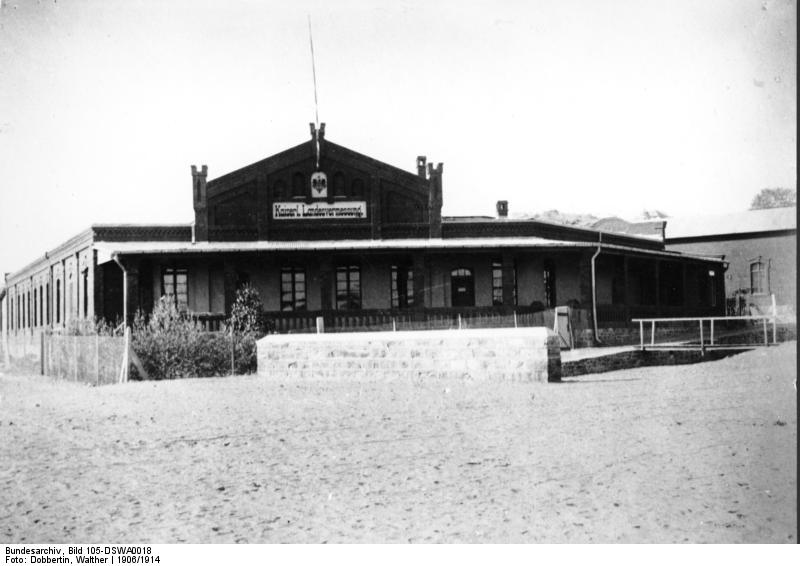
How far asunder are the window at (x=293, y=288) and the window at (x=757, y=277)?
19139 mm

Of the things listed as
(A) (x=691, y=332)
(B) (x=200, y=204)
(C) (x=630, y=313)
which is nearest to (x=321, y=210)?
(B) (x=200, y=204)

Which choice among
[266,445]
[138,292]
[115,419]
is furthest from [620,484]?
[138,292]

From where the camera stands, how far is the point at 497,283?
26531 mm

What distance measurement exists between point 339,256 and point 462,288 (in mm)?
4329

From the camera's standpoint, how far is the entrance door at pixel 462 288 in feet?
86.0

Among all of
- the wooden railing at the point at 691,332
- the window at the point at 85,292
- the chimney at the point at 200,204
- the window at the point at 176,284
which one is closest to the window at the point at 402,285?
the chimney at the point at 200,204

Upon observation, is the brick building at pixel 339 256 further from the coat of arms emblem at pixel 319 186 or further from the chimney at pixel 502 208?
the chimney at pixel 502 208

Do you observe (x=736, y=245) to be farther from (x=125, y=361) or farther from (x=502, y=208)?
(x=125, y=361)

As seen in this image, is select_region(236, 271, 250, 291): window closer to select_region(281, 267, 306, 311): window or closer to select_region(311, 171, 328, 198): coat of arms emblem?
select_region(281, 267, 306, 311): window

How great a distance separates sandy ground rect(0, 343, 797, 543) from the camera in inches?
222

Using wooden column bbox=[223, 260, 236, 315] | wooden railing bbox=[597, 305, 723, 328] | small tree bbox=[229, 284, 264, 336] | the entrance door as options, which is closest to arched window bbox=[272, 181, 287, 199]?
wooden column bbox=[223, 260, 236, 315]

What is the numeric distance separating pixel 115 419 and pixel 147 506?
4016mm

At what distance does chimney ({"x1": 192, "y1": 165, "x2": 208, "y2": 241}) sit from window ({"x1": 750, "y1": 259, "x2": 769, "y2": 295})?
876 inches

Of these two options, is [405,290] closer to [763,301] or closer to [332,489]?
[763,301]
